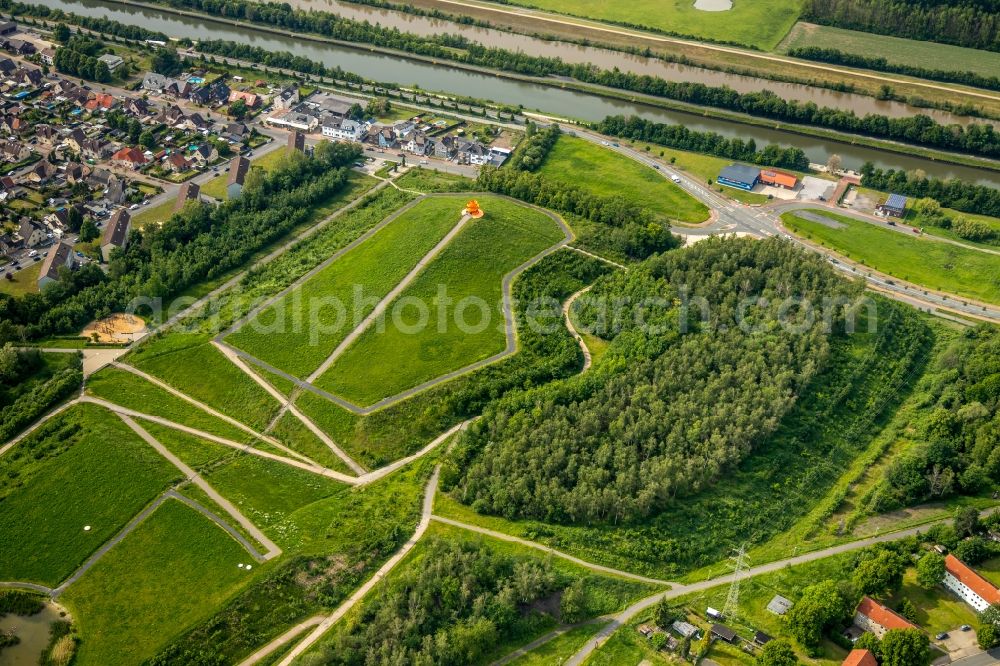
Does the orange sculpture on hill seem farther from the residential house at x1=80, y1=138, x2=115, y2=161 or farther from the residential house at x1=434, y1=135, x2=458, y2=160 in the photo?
the residential house at x1=80, y1=138, x2=115, y2=161

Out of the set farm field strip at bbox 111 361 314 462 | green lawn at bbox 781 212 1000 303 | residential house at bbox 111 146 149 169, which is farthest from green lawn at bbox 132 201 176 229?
green lawn at bbox 781 212 1000 303

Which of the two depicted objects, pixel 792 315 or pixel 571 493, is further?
pixel 792 315

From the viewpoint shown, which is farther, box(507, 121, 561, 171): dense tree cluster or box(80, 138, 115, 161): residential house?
box(507, 121, 561, 171): dense tree cluster

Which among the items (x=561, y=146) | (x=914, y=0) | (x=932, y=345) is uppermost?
(x=914, y=0)

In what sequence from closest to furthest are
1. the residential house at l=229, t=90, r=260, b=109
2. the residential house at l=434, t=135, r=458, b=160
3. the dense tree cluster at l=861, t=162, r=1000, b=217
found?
the dense tree cluster at l=861, t=162, r=1000, b=217, the residential house at l=434, t=135, r=458, b=160, the residential house at l=229, t=90, r=260, b=109

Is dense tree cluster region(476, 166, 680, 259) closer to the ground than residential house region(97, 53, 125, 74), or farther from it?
closer to the ground

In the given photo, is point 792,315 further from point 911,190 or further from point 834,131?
point 834,131

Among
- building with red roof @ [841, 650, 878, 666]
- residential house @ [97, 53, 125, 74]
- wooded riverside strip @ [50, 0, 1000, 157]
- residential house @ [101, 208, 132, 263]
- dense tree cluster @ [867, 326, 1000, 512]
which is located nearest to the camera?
building with red roof @ [841, 650, 878, 666]

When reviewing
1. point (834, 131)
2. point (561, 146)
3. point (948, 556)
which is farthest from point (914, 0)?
point (948, 556)
